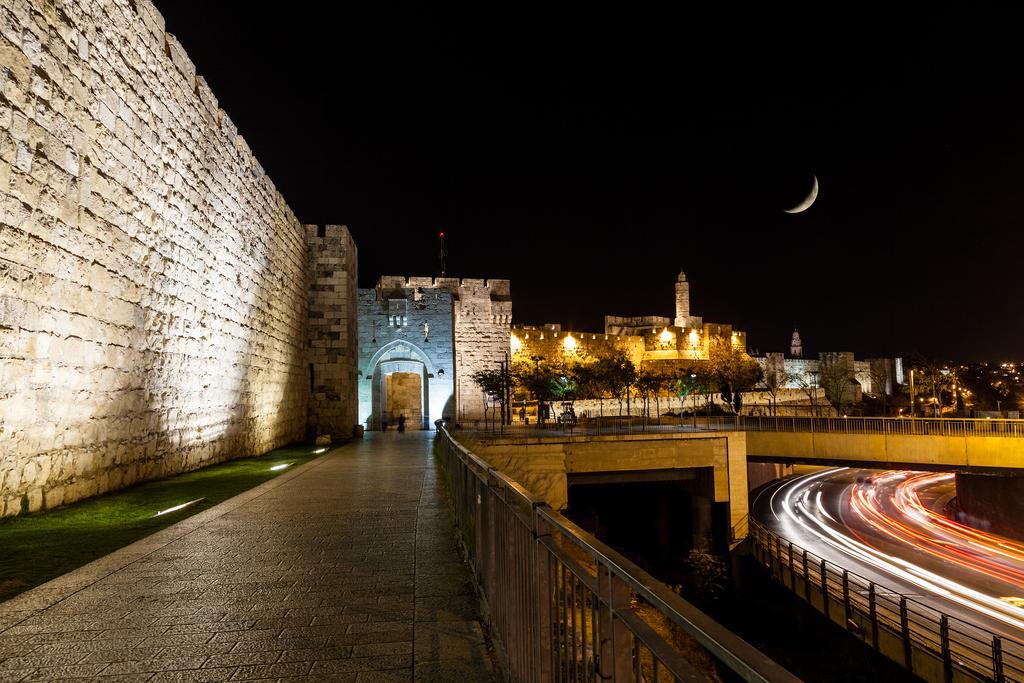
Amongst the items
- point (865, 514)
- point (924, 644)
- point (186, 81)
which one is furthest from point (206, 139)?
point (865, 514)

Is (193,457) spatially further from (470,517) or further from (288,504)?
(470,517)

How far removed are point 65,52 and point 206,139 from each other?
358 cm

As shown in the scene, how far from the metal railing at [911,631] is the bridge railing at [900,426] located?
193 inches

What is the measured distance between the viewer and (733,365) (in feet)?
170

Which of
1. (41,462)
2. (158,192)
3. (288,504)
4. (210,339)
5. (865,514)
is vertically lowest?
(865,514)

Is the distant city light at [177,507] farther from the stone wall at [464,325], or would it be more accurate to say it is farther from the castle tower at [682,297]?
the castle tower at [682,297]

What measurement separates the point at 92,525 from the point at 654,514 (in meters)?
16.9

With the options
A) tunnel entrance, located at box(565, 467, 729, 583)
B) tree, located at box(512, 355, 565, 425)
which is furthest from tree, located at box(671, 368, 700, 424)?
tunnel entrance, located at box(565, 467, 729, 583)

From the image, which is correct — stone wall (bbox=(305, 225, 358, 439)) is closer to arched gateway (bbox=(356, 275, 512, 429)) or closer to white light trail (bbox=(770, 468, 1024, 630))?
arched gateway (bbox=(356, 275, 512, 429))

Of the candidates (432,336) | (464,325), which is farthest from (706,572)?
(432,336)

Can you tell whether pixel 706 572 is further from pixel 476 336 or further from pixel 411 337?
pixel 411 337

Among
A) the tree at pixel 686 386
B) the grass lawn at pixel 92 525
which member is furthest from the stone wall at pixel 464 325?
the tree at pixel 686 386

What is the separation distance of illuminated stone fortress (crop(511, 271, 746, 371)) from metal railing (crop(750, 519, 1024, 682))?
28.9 meters

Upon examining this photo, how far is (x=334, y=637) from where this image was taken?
2682 mm
